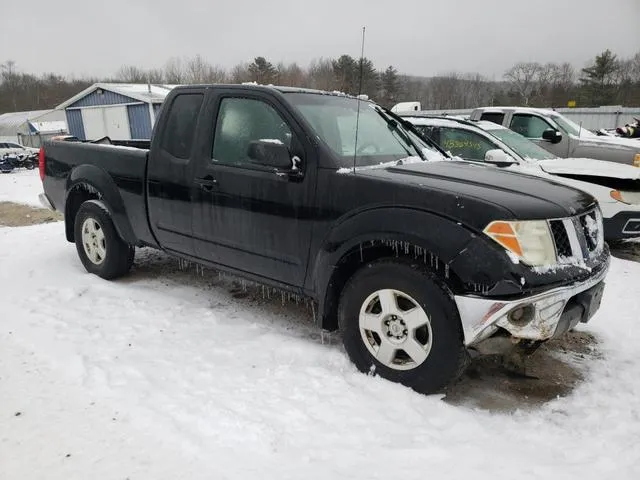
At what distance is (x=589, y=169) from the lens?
22.4 ft

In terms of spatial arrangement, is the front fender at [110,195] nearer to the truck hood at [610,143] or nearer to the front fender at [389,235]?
the front fender at [389,235]

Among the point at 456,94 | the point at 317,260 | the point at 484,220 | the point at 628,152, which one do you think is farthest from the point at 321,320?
the point at 456,94

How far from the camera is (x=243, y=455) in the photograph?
2.40 meters

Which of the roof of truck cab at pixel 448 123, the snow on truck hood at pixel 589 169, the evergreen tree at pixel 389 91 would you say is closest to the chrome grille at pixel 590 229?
the snow on truck hood at pixel 589 169

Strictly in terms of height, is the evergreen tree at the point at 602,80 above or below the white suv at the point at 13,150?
above

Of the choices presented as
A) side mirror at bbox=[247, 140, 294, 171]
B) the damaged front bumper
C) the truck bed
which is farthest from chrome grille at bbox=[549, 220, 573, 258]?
the truck bed

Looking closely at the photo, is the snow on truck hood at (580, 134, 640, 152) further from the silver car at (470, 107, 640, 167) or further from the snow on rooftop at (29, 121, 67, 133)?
the snow on rooftop at (29, 121, 67, 133)

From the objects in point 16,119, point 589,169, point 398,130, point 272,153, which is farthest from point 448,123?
point 16,119

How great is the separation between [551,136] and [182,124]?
272 inches

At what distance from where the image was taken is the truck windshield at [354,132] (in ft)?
11.5

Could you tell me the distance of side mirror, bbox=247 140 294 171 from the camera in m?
3.33

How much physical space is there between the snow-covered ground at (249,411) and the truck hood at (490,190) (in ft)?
3.77

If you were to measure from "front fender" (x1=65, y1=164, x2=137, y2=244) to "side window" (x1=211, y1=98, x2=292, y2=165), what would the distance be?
137 cm

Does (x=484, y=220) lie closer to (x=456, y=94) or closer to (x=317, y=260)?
(x=317, y=260)
